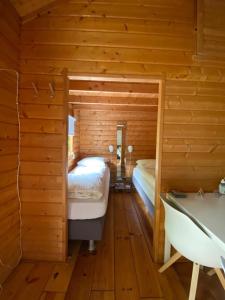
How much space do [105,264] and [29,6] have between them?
2.55 metres

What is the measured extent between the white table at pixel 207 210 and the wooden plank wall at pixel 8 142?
56.3 inches

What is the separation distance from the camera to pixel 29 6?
1844mm

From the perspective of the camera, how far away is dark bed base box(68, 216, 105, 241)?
2.17 meters

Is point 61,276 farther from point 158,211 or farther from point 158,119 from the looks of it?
point 158,119

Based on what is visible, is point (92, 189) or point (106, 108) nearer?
point (92, 189)

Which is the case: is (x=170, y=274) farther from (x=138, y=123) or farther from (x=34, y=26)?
(x=138, y=123)

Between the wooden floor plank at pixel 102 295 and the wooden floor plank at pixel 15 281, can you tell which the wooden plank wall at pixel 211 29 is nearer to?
the wooden floor plank at pixel 102 295

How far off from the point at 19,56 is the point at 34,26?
0.32 metres

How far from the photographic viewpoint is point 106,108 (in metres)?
4.68

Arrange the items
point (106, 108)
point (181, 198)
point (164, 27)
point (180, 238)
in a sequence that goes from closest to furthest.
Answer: point (180, 238), point (181, 198), point (164, 27), point (106, 108)

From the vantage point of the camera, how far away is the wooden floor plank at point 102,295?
1615 mm

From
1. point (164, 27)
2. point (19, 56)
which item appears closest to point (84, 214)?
point (19, 56)

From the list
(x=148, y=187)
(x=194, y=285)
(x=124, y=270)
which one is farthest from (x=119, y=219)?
(x=194, y=285)

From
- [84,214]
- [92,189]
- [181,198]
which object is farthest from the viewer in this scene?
[92,189]
